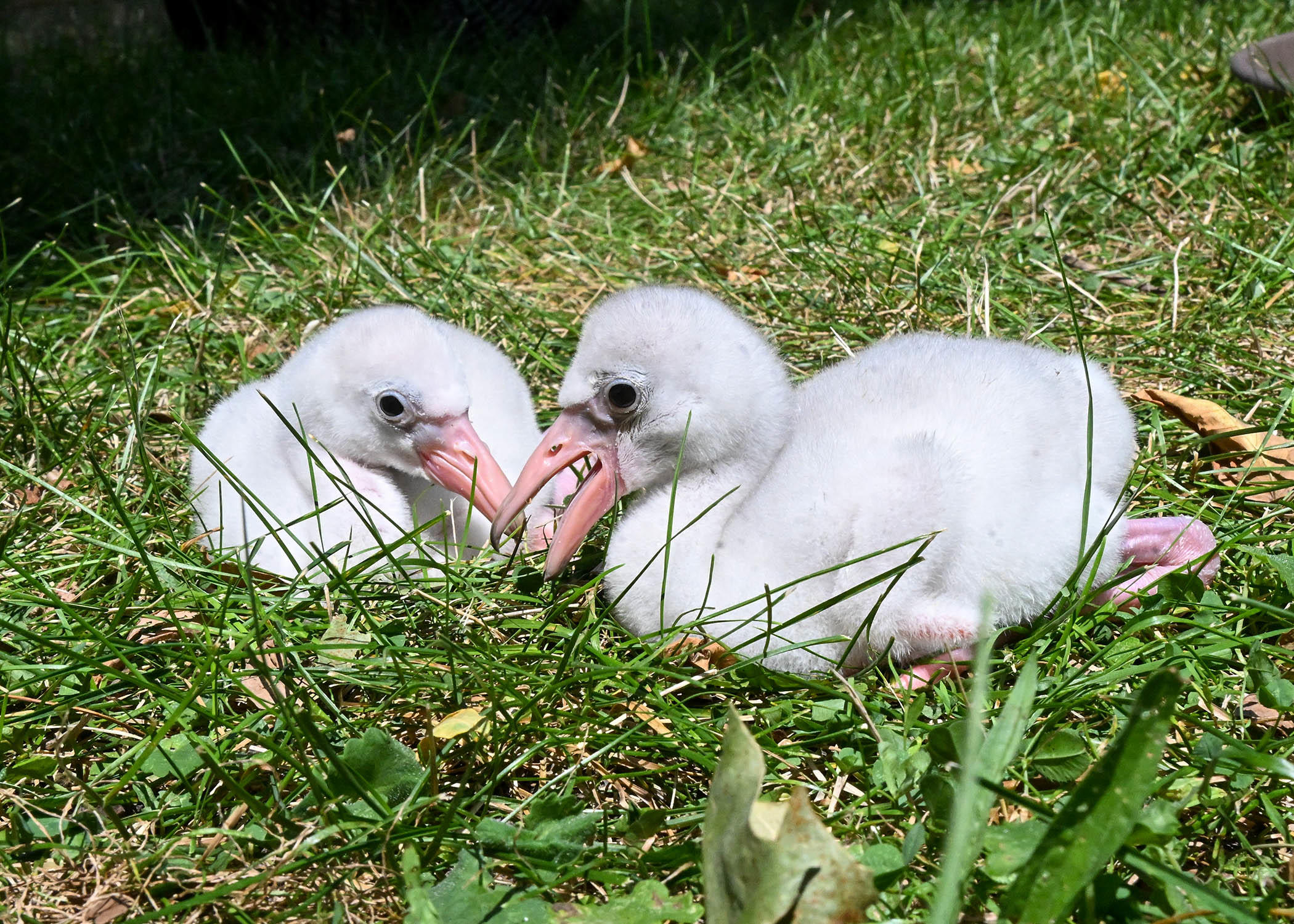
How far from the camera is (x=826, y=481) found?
7.27 feet

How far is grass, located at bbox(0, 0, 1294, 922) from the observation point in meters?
1.80

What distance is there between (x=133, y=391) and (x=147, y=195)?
2.32 meters

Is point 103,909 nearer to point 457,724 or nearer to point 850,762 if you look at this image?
point 457,724

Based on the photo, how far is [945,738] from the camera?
6.07 ft

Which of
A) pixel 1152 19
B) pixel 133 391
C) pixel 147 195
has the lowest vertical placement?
pixel 147 195

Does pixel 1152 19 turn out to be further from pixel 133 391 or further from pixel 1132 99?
pixel 133 391

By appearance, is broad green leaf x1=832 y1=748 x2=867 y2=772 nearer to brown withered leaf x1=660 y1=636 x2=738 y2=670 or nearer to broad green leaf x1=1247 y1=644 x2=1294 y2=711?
brown withered leaf x1=660 y1=636 x2=738 y2=670

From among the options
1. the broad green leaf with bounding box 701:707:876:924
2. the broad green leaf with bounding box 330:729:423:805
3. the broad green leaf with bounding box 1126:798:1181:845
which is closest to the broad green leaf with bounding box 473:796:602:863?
the broad green leaf with bounding box 330:729:423:805

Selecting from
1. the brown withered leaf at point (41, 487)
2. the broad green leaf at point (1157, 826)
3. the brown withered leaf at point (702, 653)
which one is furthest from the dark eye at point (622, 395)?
the brown withered leaf at point (41, 487)

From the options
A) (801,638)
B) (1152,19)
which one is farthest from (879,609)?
(1152,19)

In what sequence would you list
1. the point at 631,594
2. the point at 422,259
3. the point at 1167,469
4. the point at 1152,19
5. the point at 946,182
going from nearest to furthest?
the point at 631,594
the point at 1167,469
the point at 422,259
the point at 946,182
the point at 1152,19

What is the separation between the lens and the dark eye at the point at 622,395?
7.91ft

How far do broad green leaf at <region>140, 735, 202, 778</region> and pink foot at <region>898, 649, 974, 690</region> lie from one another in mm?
1314

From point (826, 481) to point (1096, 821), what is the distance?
0.91 m
